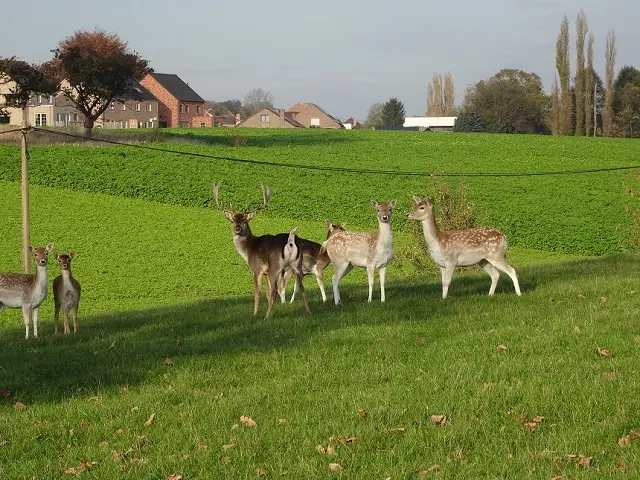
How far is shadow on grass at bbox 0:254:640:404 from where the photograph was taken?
1291 cm

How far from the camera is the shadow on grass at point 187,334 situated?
42.3ft

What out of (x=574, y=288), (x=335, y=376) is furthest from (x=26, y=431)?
(x=574, y=288)

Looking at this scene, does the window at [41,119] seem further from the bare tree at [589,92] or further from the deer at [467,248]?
the deer at [467,248]

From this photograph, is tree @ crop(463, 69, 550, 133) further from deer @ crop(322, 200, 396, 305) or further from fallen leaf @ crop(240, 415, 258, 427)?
fallen leaf @ crop(240, 415, 258, 427)

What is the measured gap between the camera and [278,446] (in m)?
9.36

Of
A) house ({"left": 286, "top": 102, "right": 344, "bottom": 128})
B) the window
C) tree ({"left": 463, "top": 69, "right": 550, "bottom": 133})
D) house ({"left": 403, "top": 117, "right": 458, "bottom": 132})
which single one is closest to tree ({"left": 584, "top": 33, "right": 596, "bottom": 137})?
tree ({"left": 463, "top": 69, "right": 550, "bottom": 133})

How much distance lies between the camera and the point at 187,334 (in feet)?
52.5

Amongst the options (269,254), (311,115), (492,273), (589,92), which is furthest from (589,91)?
(269,254)

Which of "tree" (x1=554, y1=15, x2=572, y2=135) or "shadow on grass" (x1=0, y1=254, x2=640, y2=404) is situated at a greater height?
"tree" (x1=554, y1=15, x2=572, y2=135)

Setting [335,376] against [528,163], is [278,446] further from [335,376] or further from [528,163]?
[528,163]

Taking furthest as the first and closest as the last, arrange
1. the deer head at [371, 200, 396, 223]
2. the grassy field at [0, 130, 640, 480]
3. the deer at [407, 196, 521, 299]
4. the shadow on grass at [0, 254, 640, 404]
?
the deer at [407, 196, 521, 299], the deer head at [371, 200, 396, 223], the shadow on grass at [0, 254, 640, 404], the grassy field at [0, 130, 640, 480]

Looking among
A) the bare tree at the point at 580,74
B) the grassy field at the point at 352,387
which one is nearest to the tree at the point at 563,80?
the bare tree at the point at 580,74

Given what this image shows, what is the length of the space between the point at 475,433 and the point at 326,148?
68.0m

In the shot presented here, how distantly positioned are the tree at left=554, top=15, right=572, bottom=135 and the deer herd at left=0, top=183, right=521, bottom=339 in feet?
338
